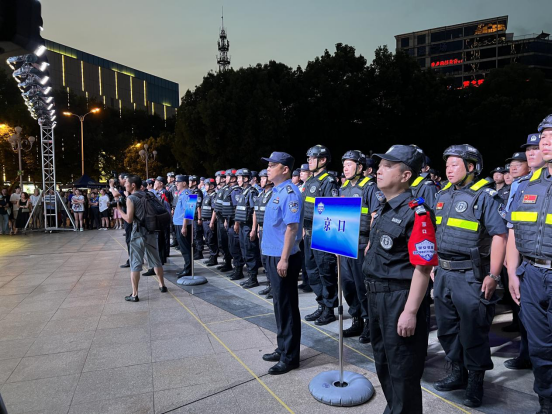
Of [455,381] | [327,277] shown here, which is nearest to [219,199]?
[327,277]

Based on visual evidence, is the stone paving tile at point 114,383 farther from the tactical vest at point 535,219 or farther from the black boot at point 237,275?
the black boot at point 237,275

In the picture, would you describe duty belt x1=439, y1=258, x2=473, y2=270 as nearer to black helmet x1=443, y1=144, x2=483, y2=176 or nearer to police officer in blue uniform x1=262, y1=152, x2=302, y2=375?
black helmet x1=443, y1=144, x2=483, y2=176

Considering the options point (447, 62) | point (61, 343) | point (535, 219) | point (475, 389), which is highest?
point (447, 62)

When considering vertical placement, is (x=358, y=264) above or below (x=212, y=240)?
above

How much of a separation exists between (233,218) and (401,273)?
706 cm

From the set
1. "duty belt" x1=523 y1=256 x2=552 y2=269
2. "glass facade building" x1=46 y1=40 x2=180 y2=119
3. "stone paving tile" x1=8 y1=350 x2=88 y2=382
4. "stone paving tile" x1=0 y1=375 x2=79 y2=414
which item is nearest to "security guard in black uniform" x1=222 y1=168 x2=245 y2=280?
"stone paving tile" x1=8 y1=350 x2=88 y2=382

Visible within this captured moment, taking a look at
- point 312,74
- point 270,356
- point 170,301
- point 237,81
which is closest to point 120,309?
point 170,301

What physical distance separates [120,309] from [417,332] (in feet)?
17.3

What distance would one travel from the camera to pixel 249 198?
28.3 feet

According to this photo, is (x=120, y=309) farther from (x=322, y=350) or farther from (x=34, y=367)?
(x=322, y=350)

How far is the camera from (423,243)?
8.06 ft

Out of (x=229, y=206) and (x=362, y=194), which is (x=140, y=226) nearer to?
(x=229, y=206)

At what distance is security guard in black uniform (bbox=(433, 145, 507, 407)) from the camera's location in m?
3.48

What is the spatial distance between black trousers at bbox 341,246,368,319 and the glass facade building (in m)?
62.6
